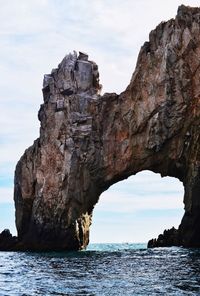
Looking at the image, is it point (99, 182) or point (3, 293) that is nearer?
point (3, 293)

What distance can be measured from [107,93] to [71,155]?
9.47m

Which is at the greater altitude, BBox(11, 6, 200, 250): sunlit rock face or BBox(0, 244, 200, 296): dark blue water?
BBox(11, 6, 200, 250): sunlit rock face

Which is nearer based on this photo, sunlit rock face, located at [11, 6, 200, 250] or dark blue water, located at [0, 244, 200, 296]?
dark blue water, located at [0, 244, 200, 296]

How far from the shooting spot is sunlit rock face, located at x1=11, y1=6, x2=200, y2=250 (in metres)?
61.2

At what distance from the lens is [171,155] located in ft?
208

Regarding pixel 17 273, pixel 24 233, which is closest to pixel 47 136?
pixel 24 233

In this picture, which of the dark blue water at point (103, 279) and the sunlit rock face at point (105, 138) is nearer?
the dark blue water at point (103, 279)

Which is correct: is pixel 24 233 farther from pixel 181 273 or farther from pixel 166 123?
pixel 181 273

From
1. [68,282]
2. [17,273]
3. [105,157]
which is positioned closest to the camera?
[68,282]

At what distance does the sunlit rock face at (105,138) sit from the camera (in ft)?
201

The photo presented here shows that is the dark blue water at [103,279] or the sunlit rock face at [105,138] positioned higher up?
the sunlit rock face at [105,138]

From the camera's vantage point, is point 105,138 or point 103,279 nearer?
point 103,279

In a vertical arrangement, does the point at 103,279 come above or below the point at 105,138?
below

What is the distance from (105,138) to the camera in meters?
67.0
